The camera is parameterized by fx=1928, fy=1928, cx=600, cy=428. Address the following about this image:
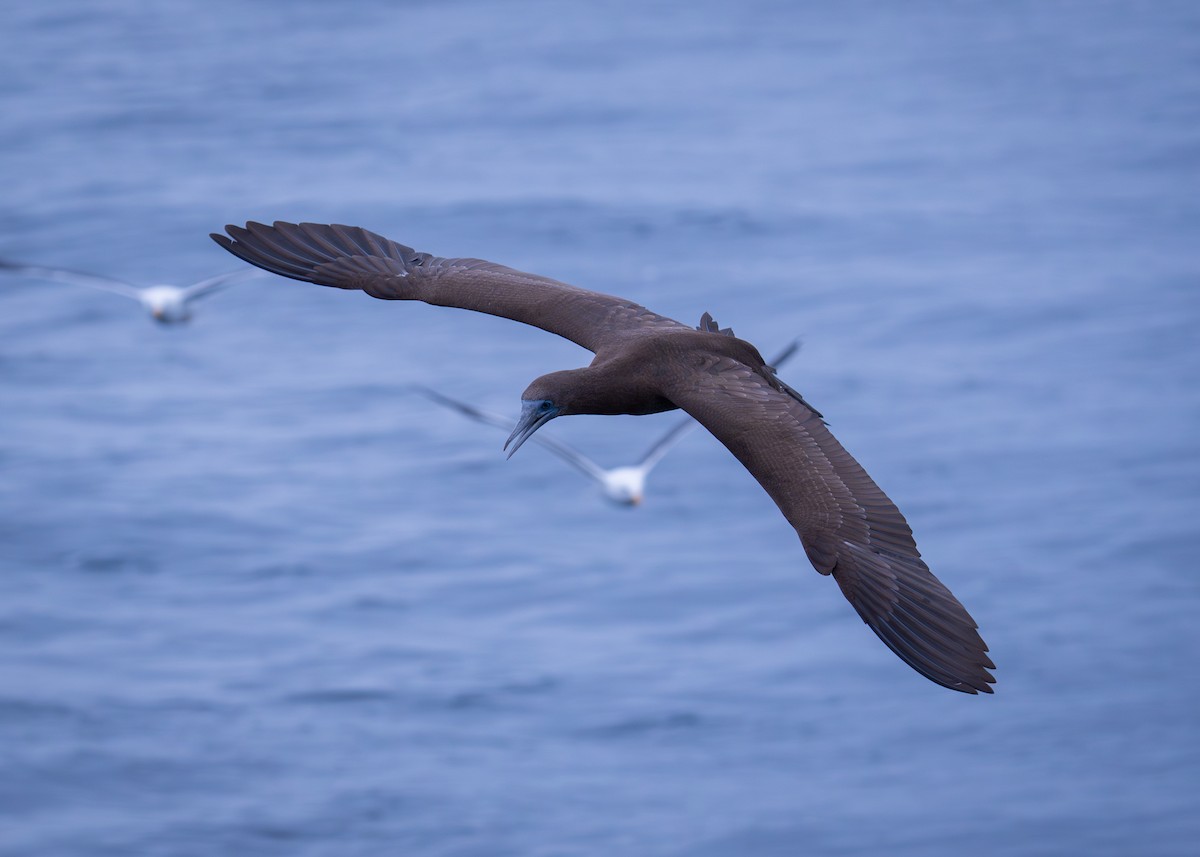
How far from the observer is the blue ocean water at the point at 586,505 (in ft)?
92.8

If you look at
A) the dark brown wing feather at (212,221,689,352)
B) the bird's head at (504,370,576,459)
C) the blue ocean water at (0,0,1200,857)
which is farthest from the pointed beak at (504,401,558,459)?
the blue ocean water at (0,0,1200,857)

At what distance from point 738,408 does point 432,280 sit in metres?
2.87

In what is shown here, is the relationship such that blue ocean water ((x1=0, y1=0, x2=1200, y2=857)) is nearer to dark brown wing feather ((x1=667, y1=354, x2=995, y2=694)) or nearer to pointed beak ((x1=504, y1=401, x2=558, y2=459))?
pointed beak ((x1=504, y1=401, x2=558, y2=459))

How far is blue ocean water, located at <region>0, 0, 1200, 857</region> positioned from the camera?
2830cm

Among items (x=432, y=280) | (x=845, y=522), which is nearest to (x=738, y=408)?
(x=845, y=522)

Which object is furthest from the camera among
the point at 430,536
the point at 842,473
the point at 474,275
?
the point at 430,536

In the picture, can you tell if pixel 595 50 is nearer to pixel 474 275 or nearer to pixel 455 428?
Answer: pixel 455 428

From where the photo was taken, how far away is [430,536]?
3158 centimetres

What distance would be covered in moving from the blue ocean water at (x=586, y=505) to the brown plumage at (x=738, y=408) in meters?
15.5

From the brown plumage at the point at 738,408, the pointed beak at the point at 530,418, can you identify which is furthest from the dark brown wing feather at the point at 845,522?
the pointed beak at the point at 530,418

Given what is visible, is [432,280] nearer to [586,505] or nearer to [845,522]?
[845,522]

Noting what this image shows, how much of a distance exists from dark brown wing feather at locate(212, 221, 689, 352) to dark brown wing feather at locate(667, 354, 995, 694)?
0.95 metres

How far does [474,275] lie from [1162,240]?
1239 inches

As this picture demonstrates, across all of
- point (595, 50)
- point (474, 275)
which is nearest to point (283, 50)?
point (595, 50)
